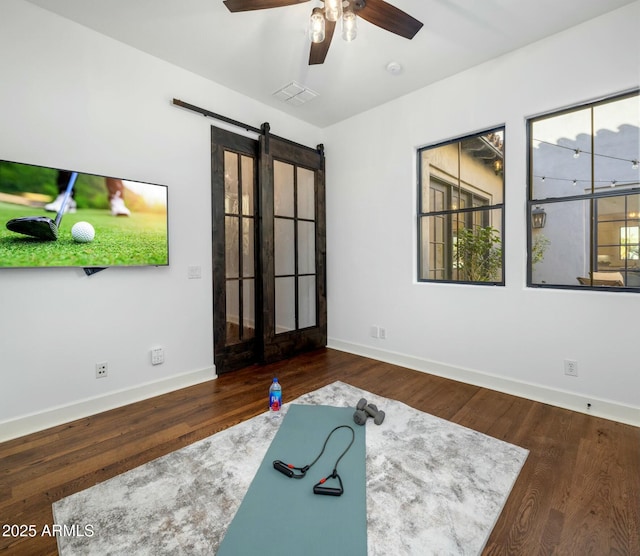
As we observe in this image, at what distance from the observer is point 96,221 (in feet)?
7.82

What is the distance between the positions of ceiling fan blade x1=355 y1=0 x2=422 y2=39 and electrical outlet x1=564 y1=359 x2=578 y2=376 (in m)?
2.68

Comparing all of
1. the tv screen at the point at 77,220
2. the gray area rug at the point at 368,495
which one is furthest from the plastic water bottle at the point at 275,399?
the tv screen at the point at 77,220

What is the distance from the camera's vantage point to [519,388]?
275 cm

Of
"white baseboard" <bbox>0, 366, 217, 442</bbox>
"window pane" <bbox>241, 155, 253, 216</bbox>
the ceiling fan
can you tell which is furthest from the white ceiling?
"white baseboard" <bbox>0, 366, 217, 442</bbox>

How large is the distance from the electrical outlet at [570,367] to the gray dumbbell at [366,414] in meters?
1.57

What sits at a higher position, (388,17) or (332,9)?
(388,17)

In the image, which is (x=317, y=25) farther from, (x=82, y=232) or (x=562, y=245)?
(x=562, y=245)

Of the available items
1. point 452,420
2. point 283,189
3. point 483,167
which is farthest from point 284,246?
point 452,420

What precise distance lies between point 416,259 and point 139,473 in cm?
298

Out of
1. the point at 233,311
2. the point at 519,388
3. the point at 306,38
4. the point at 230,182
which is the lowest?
the point at 519,388

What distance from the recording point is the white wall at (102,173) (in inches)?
85.3

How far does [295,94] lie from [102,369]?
320cm

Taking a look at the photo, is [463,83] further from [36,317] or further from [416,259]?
[36,317]

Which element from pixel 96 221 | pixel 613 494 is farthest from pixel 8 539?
pixel 613 494
